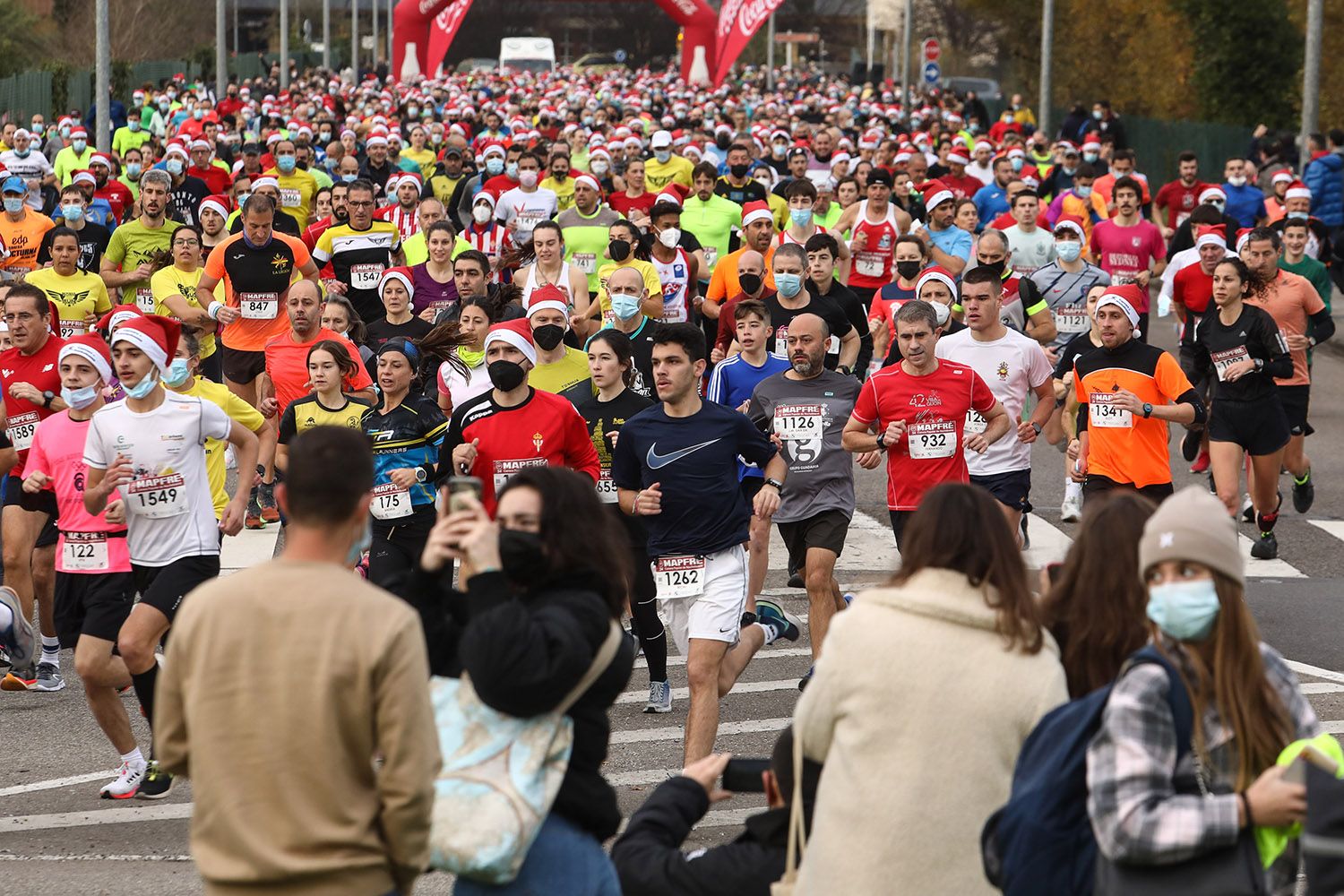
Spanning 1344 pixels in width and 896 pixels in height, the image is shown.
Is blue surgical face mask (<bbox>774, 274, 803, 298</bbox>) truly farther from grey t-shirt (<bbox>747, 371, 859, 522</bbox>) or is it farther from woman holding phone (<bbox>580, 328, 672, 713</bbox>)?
woman holding phone (<bbox>580, 328, 672, 713</bbox>)

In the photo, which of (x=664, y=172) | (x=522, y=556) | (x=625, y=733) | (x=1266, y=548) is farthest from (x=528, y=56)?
(x=522, y=556)

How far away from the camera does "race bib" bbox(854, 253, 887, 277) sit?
53.1 feet

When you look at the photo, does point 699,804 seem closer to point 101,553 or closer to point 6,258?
point 101,553

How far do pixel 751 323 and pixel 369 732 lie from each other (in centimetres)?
634

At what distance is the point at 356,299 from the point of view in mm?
14758

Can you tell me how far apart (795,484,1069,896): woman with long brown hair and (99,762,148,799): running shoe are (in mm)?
4094

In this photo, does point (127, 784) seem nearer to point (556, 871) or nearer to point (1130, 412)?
point (556, 871)

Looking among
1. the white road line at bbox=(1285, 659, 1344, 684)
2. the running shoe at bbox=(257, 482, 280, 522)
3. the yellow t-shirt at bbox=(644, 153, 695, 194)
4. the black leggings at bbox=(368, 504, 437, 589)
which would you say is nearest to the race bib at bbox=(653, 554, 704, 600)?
the black leggings at bbox=(368, 504, 437, 589)

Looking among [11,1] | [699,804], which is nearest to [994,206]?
[699,804]

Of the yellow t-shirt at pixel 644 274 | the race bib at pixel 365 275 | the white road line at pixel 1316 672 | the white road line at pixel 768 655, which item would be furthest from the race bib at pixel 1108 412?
the race bib at pixel 365 275

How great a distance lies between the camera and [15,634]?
8.30 meters

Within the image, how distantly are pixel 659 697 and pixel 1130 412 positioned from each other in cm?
265

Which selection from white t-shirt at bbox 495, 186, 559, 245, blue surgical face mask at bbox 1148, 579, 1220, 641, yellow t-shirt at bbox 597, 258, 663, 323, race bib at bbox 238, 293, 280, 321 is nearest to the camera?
blue surgical face mask at bbox 1148, 579, 1220, 641

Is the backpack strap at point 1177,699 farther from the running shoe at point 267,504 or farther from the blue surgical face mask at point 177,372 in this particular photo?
the running shoe at point 267,504
